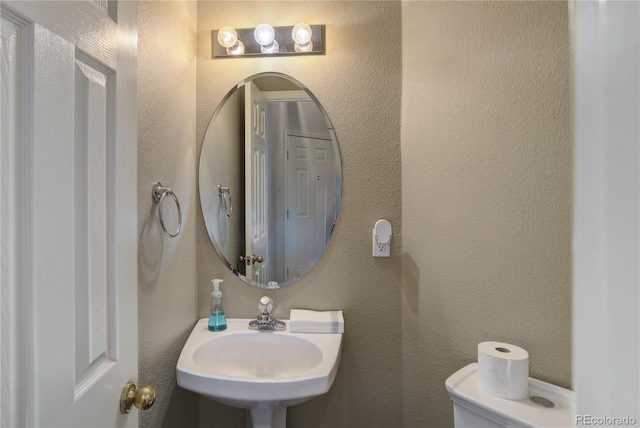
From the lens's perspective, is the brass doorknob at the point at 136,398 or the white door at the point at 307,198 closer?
the brass doorknob at the point at 136,398

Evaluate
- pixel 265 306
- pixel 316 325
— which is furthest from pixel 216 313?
pixel 316 325

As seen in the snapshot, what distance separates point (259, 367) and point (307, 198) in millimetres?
710

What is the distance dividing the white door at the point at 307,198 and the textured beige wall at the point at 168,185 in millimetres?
409

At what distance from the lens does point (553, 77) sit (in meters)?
1.02

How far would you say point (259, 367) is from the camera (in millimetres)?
1299

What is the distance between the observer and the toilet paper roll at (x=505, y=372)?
3.17ft

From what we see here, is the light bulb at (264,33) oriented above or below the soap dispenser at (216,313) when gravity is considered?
above

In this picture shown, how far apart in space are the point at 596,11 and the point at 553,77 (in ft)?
2.83

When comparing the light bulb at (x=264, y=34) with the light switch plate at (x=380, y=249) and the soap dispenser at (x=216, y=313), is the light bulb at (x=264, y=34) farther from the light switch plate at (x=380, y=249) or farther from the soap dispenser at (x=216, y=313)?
the soap dispenser at (x=216, y=313)

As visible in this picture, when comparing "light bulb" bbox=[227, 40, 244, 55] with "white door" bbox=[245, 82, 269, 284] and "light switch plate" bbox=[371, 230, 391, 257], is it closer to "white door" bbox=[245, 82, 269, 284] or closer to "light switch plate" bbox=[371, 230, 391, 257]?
"white door" bbox=[245, 82, 269, 284]

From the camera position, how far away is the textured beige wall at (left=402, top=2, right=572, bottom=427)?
103 centimetres

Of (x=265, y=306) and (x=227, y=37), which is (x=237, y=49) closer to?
(x=227, y=37)

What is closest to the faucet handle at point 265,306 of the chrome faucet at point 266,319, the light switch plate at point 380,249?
the chrome faucet at point 266,319

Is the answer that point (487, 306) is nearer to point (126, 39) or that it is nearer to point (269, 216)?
point (269, 216)
